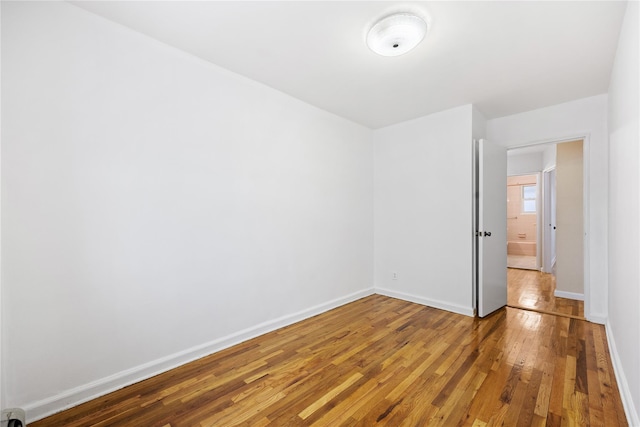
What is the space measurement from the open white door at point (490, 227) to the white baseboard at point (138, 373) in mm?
2319

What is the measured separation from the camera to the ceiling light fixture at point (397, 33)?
1.87 m

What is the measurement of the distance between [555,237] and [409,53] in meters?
4.66

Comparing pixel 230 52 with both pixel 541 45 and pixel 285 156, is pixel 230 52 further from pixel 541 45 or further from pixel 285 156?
pixel 541 45

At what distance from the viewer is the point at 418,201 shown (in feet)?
12.8

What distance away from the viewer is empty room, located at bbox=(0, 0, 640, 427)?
171 cm

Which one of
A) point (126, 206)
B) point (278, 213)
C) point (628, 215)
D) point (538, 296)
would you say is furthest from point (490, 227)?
point (126, 206)

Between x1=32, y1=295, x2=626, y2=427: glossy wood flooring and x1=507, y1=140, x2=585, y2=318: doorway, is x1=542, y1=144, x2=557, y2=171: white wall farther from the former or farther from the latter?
x1=32, y1=295, x2=626, y2=427: glossy wood flooring

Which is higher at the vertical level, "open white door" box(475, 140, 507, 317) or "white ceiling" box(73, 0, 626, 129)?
"white ceiling" box(73, 0, 626, 129)

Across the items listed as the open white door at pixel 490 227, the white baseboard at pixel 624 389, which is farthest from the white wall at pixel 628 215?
the open white door at pixel 490 227

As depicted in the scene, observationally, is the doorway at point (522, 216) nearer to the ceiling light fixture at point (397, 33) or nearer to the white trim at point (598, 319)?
the white trim at point (598, 319)

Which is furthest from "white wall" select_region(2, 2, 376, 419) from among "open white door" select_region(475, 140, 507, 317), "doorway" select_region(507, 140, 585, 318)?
"doorway" select_region(507, 140, 585, 318)

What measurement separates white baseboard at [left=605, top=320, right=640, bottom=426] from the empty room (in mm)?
37

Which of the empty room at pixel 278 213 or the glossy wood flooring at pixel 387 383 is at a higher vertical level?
the empty room at pixel 278 213

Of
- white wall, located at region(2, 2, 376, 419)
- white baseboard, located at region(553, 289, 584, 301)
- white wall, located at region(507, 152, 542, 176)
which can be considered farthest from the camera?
white wall, located at region(507, 152, 542, 176)
